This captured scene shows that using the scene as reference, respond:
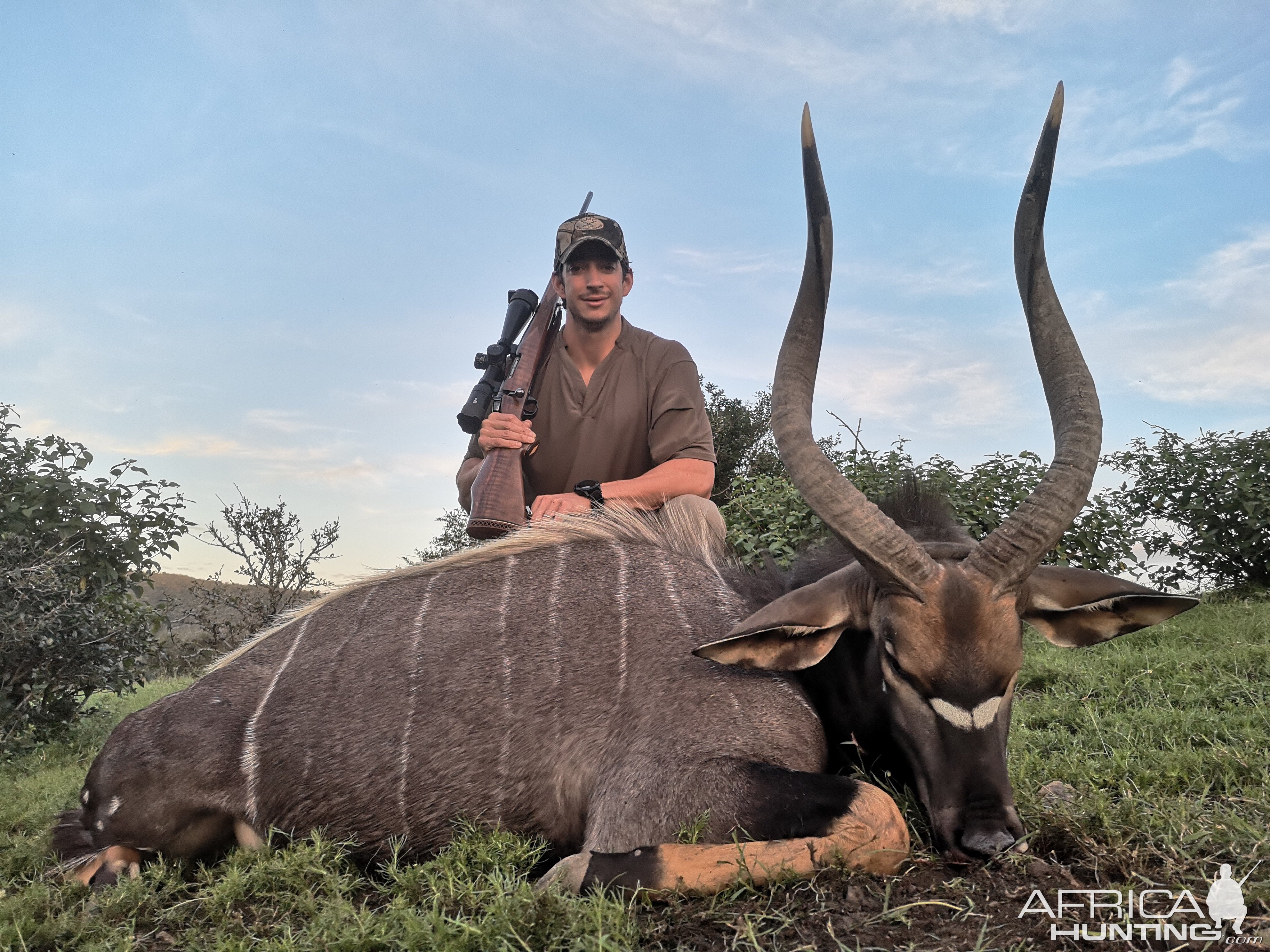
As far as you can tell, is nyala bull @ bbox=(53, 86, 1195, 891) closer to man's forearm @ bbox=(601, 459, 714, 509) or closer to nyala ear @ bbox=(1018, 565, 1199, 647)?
nyala ear @ bbox=(1018, 565, 1199, 647)

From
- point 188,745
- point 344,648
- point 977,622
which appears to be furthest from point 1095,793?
point 188,745

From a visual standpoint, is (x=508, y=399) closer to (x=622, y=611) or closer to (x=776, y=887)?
(x=622, y=611)

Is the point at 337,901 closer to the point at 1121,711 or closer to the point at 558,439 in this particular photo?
the point at 558,439

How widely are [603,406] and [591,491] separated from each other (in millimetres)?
801

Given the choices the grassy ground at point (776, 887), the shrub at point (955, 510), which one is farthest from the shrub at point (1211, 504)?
the grassy ground at point (776, 887)

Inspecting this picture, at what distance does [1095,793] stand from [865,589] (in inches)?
36.6

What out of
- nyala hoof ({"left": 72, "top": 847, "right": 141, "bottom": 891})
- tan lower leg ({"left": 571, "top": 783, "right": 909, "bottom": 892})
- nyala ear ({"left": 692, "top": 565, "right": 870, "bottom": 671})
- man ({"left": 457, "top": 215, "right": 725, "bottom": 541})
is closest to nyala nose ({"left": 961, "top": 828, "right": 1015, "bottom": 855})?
tan lower leg ({"left": 571, "top": 783, "right": 909, "bottom": 892})

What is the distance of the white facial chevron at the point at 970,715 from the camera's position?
2715 millimetres

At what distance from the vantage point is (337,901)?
2.68 metres

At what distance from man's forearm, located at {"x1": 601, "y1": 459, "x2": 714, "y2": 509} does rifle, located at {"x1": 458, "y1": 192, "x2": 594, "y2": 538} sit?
0.48 metres

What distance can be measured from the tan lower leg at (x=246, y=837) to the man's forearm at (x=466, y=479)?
7.32ft

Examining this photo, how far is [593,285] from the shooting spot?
18.1ft
